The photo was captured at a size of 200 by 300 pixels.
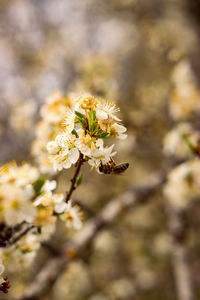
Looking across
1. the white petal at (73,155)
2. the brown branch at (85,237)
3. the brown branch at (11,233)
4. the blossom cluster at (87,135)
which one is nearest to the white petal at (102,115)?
the blossom cluster at (87,135)

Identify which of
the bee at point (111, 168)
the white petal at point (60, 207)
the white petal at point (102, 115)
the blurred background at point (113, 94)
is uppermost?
the blurred background at point (113, 94)

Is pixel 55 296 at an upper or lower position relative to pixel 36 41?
Result: lower

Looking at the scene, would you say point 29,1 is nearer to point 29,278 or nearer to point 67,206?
point 29,278

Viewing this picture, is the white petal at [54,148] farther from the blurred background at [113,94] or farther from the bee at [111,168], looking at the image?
the blurred background at [113,94]

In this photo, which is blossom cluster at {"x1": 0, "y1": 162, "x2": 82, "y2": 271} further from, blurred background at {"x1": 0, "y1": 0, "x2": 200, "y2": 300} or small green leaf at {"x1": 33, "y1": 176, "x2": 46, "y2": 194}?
blurred background at {"x1": 0, "y1": 0, "x2": 200, "y2": 300}

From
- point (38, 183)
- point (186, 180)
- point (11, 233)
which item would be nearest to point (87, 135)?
point (38, 183)

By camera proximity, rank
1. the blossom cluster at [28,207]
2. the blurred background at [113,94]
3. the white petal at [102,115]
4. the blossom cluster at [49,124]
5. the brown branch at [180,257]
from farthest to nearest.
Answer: the blurred background at [113,94] → the brown branch at [180,257] → the blossom cluster at [49,124] → the white petal at [102,115] → the blossom cluster at [28,207]

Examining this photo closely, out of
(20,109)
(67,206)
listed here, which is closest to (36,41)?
(20,109)
